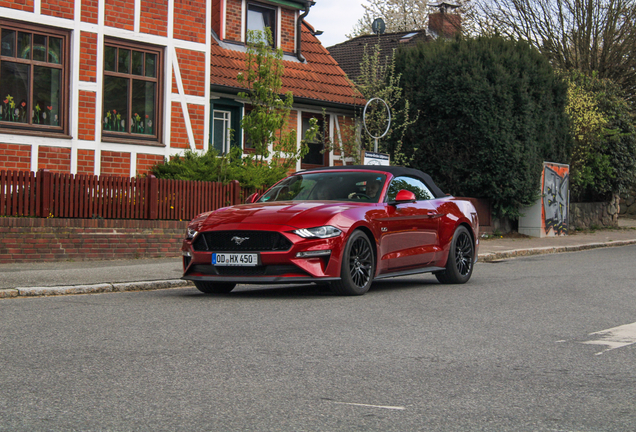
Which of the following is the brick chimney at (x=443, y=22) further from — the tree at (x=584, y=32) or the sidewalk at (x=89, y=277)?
the sidewalk at (x=89, y=277)

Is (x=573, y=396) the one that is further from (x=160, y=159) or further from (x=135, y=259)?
(x=160, y=159)

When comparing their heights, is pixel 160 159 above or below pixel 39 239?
above

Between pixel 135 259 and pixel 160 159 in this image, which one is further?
pixel 160 159

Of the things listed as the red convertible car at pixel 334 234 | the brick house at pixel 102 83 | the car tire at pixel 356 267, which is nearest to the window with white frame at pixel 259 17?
the brick house at pixel 102 83

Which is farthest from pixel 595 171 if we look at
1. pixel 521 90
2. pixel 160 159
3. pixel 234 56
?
pixel 160 159

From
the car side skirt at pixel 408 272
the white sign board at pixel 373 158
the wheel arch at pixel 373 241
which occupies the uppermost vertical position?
the white sign board at pixel 373 158

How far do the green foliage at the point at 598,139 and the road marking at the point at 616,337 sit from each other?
870 inches

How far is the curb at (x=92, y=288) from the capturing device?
33.8 feet

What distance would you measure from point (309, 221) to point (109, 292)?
2.99 m

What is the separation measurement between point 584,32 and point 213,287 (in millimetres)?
30228

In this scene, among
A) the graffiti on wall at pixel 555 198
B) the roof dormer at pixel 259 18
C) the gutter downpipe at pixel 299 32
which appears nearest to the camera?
the roof dormer at pixel 259 18

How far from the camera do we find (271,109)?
20375 millimetres

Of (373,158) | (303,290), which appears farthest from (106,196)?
(303,290)

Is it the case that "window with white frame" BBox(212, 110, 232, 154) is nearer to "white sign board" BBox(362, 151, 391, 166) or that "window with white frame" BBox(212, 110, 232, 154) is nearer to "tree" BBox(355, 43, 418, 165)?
"tree" BBox(355, 43, 418, 165)
